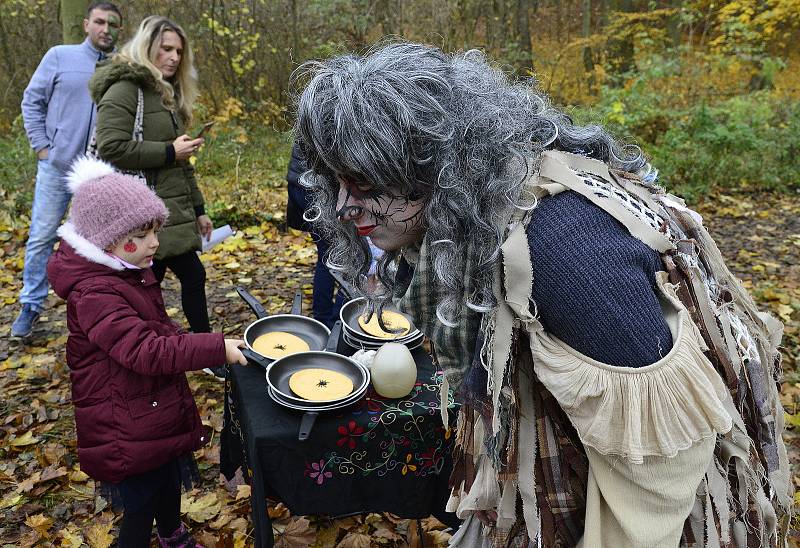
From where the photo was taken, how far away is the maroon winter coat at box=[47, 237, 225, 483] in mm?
1994

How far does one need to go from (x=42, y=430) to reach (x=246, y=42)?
24.2ft

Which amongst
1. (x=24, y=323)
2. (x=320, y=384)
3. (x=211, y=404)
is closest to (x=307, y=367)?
(x=320, y=384)

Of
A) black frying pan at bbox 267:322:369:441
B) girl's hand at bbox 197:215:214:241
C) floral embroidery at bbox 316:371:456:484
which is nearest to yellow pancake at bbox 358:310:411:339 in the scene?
black frying pan at bbox 267:322:369:441

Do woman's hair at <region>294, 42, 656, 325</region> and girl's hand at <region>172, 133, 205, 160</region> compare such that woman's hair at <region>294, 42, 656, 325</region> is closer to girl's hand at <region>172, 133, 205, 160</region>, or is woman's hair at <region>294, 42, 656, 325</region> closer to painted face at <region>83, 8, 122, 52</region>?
girl's hand at <region>172, 133, 205, 160</region>

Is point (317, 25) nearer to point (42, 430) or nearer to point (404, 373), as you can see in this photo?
point (42, 430)

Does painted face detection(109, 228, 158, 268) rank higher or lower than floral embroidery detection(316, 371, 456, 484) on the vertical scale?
higher

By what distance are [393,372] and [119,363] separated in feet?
3.04

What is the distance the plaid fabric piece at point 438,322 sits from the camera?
1229 mm

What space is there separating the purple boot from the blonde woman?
146 centimetres

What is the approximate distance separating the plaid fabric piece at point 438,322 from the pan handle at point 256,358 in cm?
99

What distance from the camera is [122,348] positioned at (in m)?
1.97

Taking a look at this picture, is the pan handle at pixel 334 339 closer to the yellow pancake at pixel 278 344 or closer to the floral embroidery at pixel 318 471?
the yellow pancake at pixel 278 344

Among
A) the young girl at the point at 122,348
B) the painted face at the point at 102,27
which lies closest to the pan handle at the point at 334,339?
the young girl at the point at 122,348

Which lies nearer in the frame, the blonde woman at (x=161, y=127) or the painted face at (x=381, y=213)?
the painted face at (x=381, y=213)
